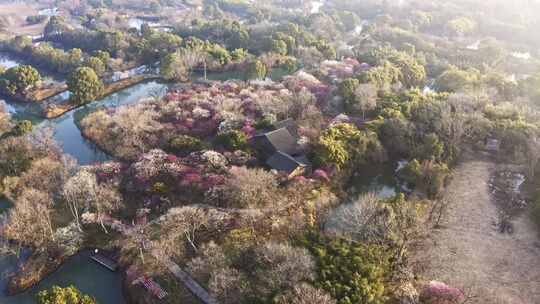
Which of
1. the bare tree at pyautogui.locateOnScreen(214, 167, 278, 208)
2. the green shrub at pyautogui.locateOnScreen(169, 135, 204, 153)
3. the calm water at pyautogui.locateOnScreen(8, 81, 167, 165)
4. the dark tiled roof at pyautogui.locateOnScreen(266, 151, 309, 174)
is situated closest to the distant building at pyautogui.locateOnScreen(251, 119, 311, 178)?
the dark tiled roof at pyautogui.locateOnScreen(266, 151, 309, 174)

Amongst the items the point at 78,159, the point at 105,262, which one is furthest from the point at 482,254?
the point at 78,159

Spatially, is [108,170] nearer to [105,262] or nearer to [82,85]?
[105,262]

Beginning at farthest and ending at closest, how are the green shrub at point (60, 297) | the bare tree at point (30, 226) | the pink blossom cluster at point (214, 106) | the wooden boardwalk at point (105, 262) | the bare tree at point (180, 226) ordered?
the pink blossom cluster at point (214, 106) < the bare tree at point (30, 226) < the wooden boardwalk at point (105, 262) < the bare tree at point (180, 226) < the green shrub at point (60, 297)

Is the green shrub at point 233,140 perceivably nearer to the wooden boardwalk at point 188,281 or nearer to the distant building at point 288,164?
the distant building at point 288,164

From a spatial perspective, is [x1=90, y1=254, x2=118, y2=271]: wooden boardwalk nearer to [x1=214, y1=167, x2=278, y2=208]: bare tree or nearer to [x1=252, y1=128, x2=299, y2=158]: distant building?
[x1=214, y1=167, x2=278, y2=208]: bare tree

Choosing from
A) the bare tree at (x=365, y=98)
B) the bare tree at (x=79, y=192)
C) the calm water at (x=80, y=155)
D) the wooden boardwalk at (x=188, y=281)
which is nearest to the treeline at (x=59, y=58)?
the calm water at (x=80, y=155)

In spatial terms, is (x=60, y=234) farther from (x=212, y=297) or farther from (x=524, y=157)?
(x=524, y=157)
